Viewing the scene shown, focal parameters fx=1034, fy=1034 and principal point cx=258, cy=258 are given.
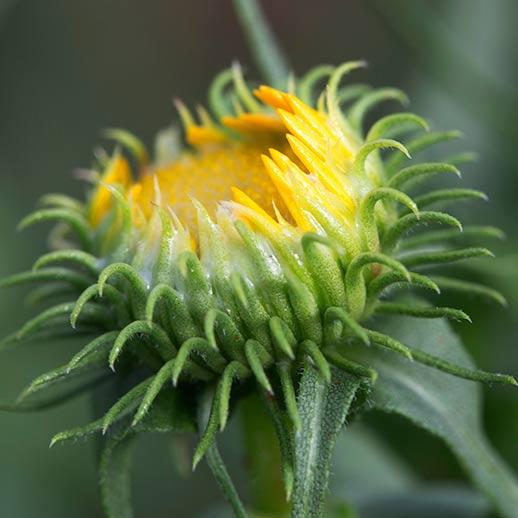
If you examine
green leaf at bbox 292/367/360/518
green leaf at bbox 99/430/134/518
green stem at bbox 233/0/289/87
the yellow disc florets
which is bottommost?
green leaf at bbox 292/367/360/518

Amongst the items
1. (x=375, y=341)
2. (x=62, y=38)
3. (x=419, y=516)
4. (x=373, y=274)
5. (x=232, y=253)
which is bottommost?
(x=419, y=516)

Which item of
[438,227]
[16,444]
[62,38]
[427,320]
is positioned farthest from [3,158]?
[427,320]

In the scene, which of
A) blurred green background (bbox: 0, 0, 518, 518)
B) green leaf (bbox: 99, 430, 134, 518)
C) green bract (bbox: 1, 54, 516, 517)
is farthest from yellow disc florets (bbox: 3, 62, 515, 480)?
blurred green background (bbox: 0, 0, 518, 518)

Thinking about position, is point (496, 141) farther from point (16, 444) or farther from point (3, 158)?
point (3, 158)

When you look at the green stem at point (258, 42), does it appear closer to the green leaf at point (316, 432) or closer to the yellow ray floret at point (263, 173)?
the yellow ray floret at point (263, 173)

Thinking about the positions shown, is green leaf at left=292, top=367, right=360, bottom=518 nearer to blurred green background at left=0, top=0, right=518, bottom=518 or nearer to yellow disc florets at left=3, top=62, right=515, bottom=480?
yellow disc florets at left=3, top=62, right=515, bottom=480

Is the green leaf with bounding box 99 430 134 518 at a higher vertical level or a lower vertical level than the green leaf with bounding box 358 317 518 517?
higher

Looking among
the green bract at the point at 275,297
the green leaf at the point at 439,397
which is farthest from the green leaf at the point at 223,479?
the green leaf at the point at 439,397
